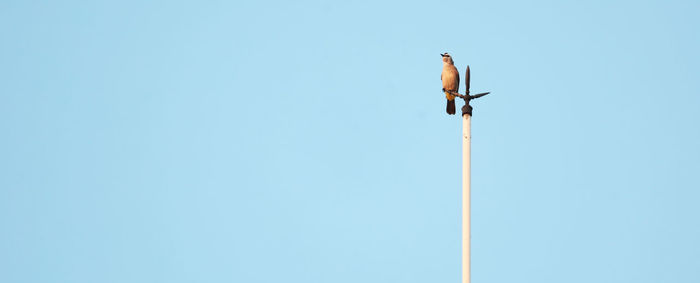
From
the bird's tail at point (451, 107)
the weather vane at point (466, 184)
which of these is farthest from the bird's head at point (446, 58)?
the weather vane at point (466, 184)

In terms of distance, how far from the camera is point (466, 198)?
38.0 feet

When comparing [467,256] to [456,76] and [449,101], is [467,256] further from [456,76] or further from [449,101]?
[456,76]

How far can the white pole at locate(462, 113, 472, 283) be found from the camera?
1109 cm

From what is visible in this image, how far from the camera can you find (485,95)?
1252cm

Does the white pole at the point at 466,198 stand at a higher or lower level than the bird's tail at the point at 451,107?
lower

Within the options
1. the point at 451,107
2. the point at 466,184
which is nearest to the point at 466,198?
the point at 466,184

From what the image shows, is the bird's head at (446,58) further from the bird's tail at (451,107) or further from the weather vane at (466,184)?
the weather vane at (466,184)

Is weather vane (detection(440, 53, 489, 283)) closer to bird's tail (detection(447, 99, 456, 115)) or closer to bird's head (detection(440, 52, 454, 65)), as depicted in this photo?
bird's tail (detection(447, 99, 456, 115))

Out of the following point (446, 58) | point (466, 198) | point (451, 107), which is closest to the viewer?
point (466, 198)

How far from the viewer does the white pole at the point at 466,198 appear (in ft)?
36.4

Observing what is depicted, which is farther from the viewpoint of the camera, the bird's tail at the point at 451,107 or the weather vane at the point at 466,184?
the bird's tail at the point at 451,107

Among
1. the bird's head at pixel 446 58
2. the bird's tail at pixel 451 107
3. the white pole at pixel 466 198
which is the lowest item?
the white pole at pixel 466 198

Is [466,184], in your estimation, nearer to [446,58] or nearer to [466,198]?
[466,198]

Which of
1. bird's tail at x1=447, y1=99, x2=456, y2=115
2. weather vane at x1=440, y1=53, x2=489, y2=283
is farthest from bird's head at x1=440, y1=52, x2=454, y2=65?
weather vane at x1=440, y1=53, x2=489, y2=283
